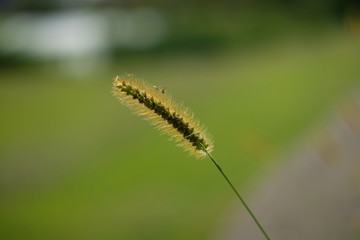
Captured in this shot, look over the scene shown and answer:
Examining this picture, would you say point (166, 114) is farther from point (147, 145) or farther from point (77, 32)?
point (77, 32)

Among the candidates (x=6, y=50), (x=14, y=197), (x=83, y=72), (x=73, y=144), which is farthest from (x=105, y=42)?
(x=14, y=197)

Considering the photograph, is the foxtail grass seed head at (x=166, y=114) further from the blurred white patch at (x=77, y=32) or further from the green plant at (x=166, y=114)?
the blurred white patch at (x=77, y=32)

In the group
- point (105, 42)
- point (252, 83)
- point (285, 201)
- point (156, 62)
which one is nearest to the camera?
point (285, 201)

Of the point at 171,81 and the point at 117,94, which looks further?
the point at 171,81

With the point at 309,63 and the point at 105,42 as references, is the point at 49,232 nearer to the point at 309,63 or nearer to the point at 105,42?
the point at 309,63

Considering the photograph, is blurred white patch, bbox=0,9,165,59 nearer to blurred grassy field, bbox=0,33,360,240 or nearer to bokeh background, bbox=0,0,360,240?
bokeh background, bbox=0,0,360,240

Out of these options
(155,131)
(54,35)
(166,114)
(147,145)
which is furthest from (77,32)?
(166,114)
